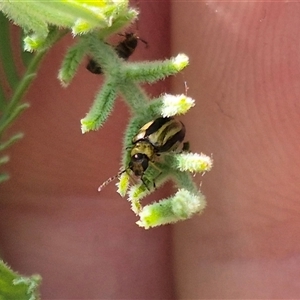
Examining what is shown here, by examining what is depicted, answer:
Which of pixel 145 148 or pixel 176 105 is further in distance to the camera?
pixel 145 148

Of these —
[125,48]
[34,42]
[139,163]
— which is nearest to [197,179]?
[125,48]

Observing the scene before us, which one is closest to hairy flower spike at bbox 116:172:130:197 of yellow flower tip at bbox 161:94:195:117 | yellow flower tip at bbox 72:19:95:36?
yellow flower tip at bbox 161:94:195:117

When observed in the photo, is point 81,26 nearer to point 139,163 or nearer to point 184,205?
point 139,163

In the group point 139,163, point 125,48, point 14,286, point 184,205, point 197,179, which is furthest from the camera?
point 197,179

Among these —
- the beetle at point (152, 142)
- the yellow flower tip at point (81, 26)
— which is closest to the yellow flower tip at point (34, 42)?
the yellow flower tip at point (81, 26)

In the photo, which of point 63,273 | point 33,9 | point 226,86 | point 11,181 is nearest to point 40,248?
point 63,273

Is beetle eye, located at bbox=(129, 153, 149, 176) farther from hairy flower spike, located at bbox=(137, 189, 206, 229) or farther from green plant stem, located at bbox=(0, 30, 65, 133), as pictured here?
green plant stem, located at bbox=(0, 30, 65, 133)

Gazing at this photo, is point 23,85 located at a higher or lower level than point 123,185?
higher
